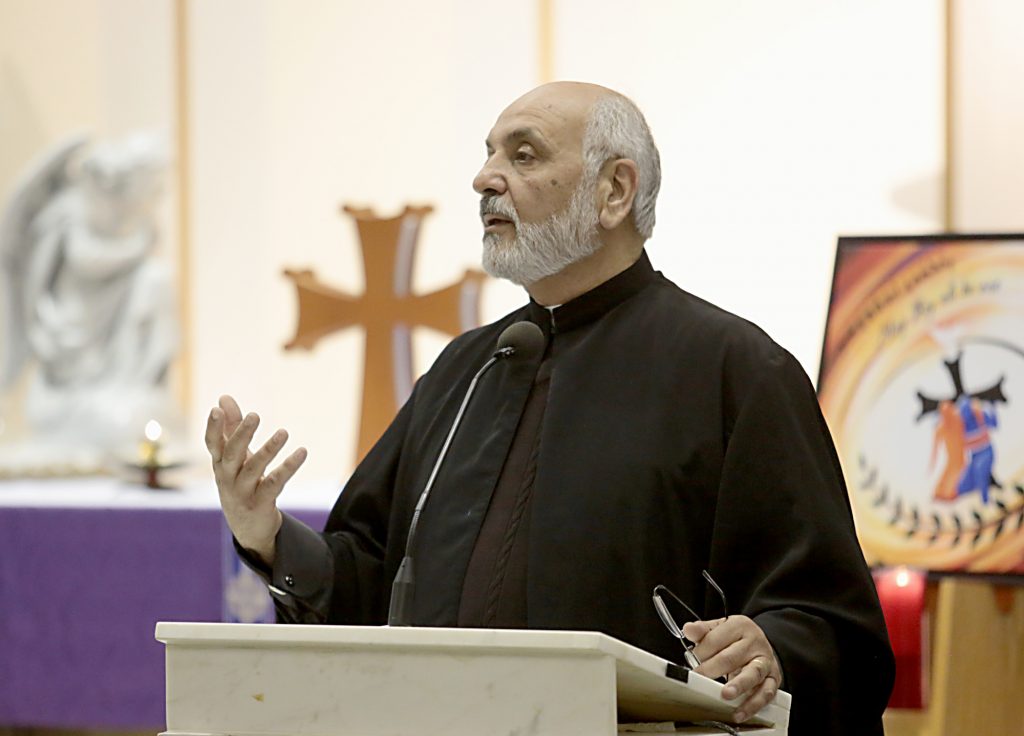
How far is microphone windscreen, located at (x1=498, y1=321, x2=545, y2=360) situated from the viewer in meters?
2.76

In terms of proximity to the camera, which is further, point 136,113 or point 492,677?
point 136,113

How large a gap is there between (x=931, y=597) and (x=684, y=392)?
1475 millimetres

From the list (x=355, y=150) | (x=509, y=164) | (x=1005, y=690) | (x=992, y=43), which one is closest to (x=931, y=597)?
(x=1005, y=690)

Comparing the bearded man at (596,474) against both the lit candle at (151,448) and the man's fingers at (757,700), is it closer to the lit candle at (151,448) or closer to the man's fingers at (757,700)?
the man's fingers at (757,700)

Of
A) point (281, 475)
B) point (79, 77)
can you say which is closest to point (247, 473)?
point (281, 475)

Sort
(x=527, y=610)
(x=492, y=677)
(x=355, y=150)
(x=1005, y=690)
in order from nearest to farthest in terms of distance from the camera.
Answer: (x=492, y=677), (x=527, y=610), (x=1005, y=690), (x=355, y=150)

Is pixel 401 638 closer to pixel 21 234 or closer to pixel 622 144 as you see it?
pixel 622 144

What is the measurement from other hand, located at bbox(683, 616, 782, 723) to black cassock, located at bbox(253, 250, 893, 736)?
0.19m

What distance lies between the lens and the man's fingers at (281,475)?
8.25ft

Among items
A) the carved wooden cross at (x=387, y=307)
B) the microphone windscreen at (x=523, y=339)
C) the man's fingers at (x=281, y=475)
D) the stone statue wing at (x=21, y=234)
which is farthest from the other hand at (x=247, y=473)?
the stone statue wing at (x=21, y=234)

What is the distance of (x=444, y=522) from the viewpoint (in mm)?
2904

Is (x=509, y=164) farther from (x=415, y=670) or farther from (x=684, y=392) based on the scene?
(x=415, y=670)

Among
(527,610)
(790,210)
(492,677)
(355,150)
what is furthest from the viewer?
(355,150)

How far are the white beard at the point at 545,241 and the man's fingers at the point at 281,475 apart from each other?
0.62 m
